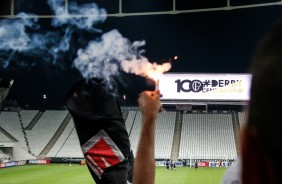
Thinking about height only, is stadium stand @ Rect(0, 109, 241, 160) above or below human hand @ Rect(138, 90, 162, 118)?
below

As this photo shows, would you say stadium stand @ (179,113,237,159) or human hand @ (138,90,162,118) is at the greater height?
human hand @ (138,90,162,118)

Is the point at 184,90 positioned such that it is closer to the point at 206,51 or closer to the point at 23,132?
the point at 206,51

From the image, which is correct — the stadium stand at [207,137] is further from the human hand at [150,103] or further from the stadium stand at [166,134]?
the human hand at [150,103]

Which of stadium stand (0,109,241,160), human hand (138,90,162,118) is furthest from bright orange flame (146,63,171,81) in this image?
stadium stand (0,109,241,160)

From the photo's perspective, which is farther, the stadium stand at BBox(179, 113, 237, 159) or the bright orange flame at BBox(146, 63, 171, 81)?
the stadium stand at BBox(179, 113, 237, 159)

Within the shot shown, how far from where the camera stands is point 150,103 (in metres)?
2.38

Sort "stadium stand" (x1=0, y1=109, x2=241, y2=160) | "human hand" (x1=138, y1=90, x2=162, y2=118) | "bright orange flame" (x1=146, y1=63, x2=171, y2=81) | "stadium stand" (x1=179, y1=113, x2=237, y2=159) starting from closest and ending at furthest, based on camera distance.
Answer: "human hand" (x1=138, y1=90, x2=162, y2=118) < "bright orange flame" (x1=146, y1=63, x2=171, y2=81) < "stadium stand" (x1=179, y1=113, x2=237, y2=159) < "stadium stand" (x1=0, y1=109, x2=241, y2=160)

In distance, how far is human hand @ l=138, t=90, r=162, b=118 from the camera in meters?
2.34

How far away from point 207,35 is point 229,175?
5382cm

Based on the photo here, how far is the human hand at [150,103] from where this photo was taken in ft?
7.66

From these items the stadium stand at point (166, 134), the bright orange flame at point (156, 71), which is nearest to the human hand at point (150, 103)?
the bright orange flame at point (156, 71)

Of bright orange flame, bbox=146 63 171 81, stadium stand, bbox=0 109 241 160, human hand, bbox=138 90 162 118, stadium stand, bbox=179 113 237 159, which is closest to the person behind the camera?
human hand, bbox=138 90 162 118

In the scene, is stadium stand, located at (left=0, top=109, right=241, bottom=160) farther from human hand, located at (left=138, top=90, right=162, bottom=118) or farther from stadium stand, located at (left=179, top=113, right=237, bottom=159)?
human hand, located at (left=138, top=90, right=162, bottom=118)

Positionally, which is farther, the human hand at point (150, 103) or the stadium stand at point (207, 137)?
the stadium stand at point (207, 137)
